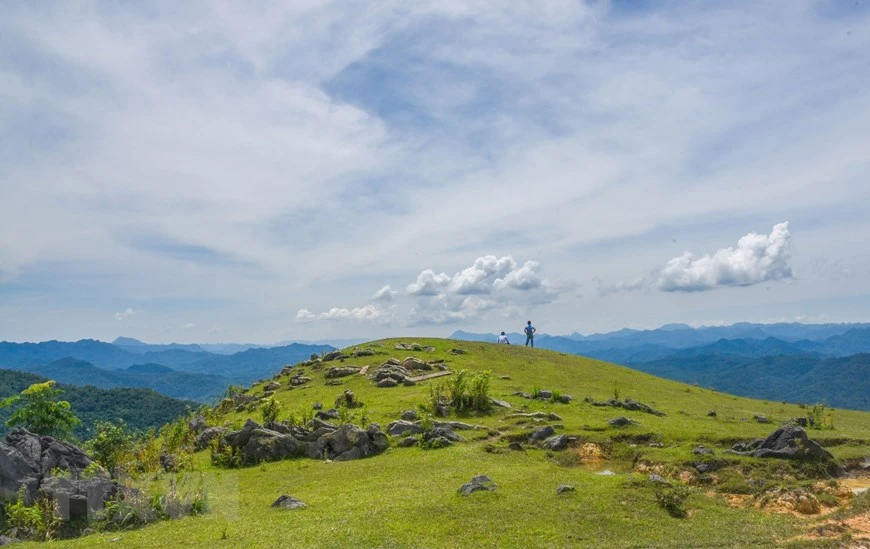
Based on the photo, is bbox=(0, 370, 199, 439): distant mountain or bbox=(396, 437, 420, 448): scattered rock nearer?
bbox=(396, 437, 420, 448): scattered rock

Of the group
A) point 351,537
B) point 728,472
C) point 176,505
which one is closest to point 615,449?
point 728,472

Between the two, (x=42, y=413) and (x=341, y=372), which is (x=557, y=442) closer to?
(x=42, y=413)

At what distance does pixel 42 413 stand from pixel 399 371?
104 feet

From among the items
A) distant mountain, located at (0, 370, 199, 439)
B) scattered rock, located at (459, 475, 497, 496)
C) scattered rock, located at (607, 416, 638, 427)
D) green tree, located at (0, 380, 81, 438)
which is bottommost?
distant mountain, located at (0, 370, 199, 439)

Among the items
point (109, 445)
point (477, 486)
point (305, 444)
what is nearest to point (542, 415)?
point (305, 444)

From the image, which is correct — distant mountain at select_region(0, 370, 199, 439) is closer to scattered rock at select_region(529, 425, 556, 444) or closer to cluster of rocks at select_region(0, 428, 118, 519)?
cluster of rocks at select_region(0, 428, 118, 519)

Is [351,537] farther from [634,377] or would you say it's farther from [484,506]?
[634,377]

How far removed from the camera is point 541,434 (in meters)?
33.1

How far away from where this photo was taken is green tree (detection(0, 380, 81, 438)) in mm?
30656

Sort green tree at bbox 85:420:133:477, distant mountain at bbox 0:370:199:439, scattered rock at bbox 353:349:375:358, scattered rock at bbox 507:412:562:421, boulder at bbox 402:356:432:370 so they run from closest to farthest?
green tree at bbox 85:420:133:477 < scattered rock at bbox 507:412:562:421 < boulder at bbox 402:356:432:370 < scattered rock at bbox 353:349:375:358 < distant mountain at bbox 0:370:199:439

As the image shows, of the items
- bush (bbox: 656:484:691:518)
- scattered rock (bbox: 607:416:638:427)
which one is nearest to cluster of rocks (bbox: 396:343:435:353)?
scattered rock (bbox: 607:416:638:427)

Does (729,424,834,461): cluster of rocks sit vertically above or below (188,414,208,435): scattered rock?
below

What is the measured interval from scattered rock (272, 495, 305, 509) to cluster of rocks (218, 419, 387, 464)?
9.42m

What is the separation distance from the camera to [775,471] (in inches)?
956
